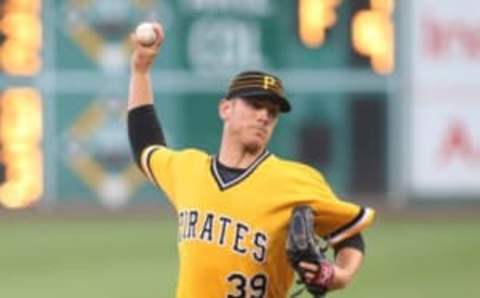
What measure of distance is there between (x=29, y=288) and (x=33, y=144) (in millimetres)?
4232

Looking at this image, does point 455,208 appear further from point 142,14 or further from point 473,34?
point 142,14

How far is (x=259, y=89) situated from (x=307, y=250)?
51cm

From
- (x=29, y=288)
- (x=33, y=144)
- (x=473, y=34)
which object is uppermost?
(x=473, y=34)

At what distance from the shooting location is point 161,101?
621 inches

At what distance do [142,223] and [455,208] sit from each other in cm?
273

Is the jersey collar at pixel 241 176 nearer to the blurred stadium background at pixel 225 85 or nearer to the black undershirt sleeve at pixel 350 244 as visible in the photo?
the black undershirt sleeve at pixel 350 244

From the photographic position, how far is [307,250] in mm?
4879

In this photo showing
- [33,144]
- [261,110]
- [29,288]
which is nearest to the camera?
[261,110]

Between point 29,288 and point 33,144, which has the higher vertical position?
point 33,144

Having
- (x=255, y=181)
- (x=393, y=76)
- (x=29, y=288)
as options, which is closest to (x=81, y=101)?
(x=393, y=76)

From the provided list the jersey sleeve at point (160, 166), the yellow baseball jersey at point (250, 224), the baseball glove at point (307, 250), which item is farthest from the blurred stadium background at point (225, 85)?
the baseball glove at point (307, 250)

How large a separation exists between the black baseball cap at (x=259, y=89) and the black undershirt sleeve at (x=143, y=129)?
0.54 m

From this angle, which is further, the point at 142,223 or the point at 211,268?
the point at 142,223

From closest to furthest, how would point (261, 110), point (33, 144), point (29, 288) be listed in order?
point (261, 110) → point (29, 288) → point (33, 144)
